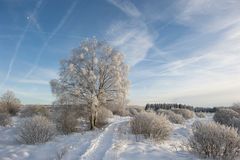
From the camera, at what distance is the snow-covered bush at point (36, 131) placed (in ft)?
54.1

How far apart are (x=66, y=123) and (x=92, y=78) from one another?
5027 millimetres

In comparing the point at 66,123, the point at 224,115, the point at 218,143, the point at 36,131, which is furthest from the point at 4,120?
the point at 218,143

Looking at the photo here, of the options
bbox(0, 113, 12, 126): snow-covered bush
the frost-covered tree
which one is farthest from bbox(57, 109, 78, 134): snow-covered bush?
bbox(0, 113, 12, 126): snow-covered bush

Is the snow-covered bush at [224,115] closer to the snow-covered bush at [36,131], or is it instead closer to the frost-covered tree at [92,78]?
the frost-covered tree at [92,78]

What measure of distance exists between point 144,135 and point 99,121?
55.2ft

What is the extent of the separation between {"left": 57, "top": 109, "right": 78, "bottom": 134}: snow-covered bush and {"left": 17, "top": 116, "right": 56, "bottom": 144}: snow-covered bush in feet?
22.8

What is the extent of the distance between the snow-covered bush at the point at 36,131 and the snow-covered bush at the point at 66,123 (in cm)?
694

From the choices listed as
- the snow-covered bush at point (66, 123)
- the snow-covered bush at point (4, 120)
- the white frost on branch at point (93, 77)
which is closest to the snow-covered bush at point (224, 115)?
the white frost on branch at point (93, 77)

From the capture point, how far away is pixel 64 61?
90.9 feet

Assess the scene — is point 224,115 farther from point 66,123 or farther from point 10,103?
point 10,103

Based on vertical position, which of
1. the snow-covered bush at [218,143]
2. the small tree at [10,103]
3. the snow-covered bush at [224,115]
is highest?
the small tree at [10,103]

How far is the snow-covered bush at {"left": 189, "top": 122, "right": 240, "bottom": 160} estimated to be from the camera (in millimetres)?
10656

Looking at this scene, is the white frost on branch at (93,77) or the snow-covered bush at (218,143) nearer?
the snow-covered bush at (218,143)

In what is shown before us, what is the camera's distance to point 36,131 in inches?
662
